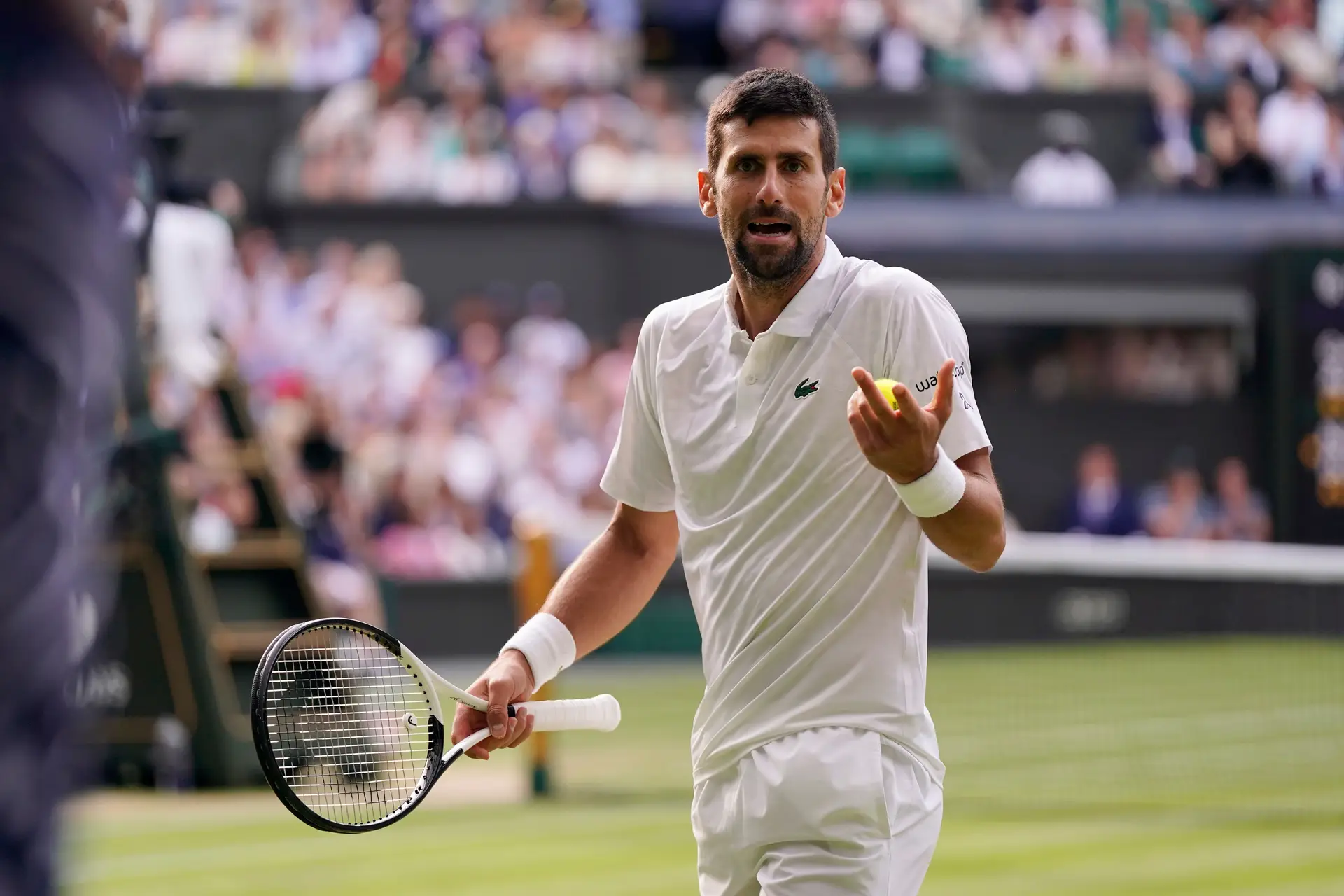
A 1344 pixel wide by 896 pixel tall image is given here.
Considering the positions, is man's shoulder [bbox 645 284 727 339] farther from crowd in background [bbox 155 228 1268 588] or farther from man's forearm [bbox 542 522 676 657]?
crowd in background [bbox 155 228 1268 588]

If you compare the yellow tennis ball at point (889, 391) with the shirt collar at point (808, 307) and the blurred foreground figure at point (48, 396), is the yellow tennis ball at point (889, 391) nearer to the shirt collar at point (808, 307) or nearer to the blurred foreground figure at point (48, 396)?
the shirt collar at point (808, 307)

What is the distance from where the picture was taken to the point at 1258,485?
1961 cm

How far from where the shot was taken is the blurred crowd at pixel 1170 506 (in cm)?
1925

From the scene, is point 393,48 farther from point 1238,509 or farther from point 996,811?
point 996,811

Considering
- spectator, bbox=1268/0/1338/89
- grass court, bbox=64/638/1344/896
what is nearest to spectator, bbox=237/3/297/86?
grass court, bbox=64/638/1344/896

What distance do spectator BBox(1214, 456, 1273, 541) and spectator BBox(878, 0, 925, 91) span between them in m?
5.00

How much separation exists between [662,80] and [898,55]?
111 inches

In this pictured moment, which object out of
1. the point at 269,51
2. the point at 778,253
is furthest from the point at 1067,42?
the point at 778,253

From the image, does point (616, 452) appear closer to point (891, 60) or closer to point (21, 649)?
point (21, 649)

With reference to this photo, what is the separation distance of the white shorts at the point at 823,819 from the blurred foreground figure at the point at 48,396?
80.3 inches

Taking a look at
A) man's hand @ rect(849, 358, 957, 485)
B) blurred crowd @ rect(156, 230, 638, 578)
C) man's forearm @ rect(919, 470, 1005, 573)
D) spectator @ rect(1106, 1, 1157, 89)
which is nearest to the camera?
man's hand @ rect(849, 358, 957, 485)

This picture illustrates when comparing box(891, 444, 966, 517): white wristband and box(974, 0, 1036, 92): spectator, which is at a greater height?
box(891, 444, 966, 517): white wristband

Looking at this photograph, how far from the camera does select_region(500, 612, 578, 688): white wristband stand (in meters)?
4.04

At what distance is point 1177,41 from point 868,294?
19872 millimetres
